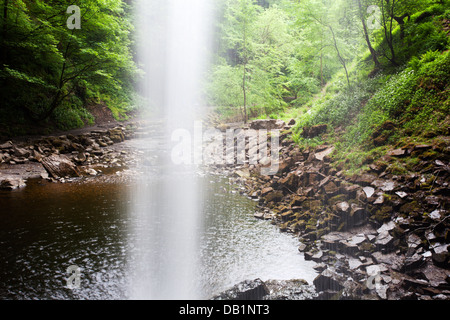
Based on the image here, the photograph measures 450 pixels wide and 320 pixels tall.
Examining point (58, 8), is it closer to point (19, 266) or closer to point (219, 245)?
point (19, 266)

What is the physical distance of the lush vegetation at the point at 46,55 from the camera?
1220cm

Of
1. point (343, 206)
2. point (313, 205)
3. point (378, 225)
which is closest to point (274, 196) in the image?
point (313, 205)

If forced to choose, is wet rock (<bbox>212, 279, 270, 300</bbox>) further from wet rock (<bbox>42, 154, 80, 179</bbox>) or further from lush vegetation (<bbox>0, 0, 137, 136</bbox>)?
lush vegetation (<bbox>0, 0, 137, 136</bbox>)

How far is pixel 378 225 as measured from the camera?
5324mm

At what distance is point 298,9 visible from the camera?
10875mm

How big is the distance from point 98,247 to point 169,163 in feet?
30.6

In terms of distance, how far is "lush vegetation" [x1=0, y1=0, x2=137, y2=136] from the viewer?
40.0 ft

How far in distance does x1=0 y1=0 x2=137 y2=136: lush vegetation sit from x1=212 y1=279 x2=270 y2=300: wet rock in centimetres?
1431

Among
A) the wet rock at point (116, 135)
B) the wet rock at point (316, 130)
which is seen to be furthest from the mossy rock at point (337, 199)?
the wet rock at point (116, 135)

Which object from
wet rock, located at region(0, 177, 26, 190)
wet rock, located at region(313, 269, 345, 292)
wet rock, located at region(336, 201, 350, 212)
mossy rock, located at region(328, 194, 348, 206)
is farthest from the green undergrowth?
wet rock, located at region(0, 177, 26, 190)

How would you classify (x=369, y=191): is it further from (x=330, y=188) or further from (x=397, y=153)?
(x=397, y=153)

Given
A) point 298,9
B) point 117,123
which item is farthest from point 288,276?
point 117,123

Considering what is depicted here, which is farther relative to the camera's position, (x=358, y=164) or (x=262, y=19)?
(x=262, y=19)

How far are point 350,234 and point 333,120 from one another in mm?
6242
